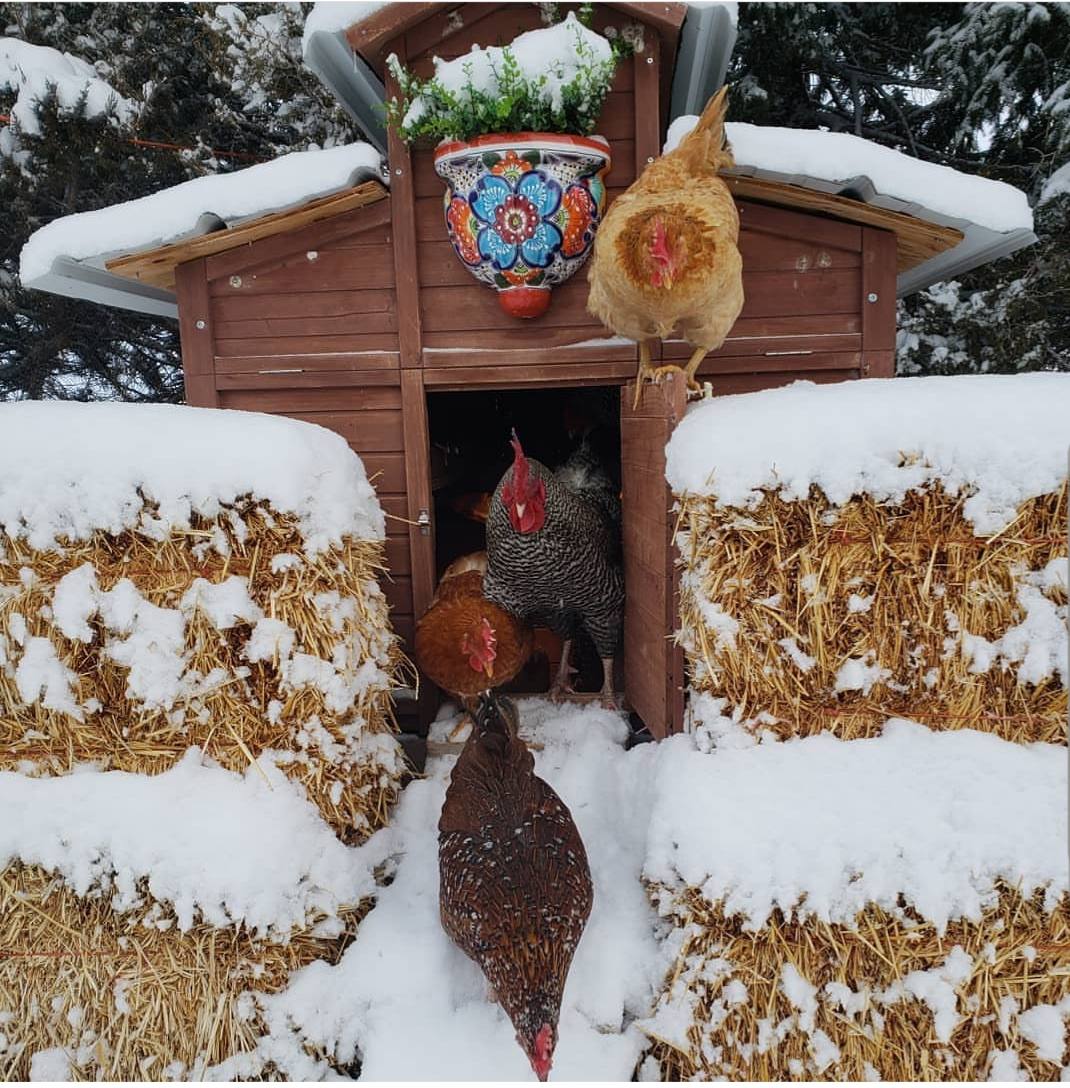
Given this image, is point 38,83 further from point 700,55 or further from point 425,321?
point 700,55

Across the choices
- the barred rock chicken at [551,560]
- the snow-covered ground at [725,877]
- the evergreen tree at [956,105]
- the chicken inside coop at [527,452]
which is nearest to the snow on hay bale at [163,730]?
the snow-covered ground at [725,877]

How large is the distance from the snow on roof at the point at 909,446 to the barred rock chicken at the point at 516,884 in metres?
1.12

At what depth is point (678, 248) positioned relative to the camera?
2.52 metres

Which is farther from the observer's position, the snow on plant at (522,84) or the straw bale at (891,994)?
the snow on plant at (522,84)

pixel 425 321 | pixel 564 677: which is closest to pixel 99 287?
pixel 425 321

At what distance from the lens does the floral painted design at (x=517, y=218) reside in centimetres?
283

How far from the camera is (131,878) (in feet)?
6.68

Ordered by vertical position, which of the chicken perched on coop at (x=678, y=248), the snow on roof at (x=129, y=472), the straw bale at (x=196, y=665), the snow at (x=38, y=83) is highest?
the snow at (x=38, y=83)

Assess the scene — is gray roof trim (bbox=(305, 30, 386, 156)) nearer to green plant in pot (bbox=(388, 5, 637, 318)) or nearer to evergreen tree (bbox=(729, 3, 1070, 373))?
green plant in pot (bbox=(388, 5, 637, 318))

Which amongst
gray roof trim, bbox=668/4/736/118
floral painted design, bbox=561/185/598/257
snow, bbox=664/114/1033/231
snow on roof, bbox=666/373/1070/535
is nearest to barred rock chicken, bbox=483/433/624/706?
floral painted design, bbox=561/185/598/257

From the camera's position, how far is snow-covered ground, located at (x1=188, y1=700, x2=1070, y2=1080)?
1.83m

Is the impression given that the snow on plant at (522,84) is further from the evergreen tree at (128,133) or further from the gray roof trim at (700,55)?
the evergreen tree at (128,133)

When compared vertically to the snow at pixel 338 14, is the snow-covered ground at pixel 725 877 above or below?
below

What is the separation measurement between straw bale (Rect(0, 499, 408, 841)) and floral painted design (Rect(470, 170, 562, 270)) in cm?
146
